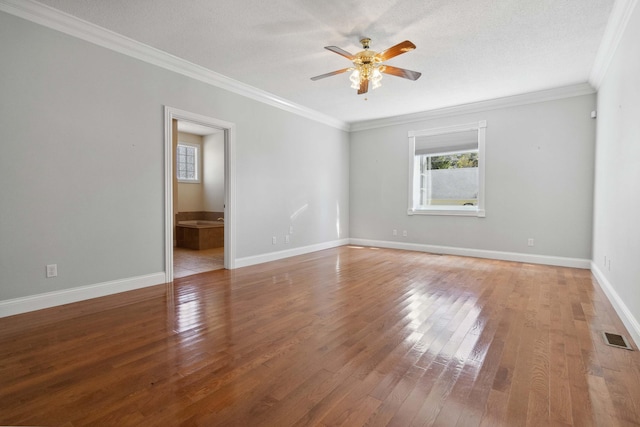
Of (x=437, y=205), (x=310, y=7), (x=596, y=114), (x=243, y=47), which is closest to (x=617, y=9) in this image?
(x=596, y=114)

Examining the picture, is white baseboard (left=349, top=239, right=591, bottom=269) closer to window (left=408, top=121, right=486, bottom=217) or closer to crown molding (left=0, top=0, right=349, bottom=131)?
window (left=408, top=121, right=486, bottom=217)

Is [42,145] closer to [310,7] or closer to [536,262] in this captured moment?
[310,7]

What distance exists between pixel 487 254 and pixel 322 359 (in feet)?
15.8

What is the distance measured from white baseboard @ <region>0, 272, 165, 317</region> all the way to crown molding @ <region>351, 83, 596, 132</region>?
5317mm

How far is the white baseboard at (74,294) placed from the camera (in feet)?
9.48

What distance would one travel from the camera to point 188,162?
8.85 metres

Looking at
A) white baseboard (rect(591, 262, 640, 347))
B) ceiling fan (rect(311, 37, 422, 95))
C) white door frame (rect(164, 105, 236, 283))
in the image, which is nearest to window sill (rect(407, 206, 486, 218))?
white baseboard (rect(591, 262, 640, 347))

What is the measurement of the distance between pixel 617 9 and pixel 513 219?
339cm

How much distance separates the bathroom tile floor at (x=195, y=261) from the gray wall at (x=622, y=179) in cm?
481

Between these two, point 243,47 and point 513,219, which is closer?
point 243,47

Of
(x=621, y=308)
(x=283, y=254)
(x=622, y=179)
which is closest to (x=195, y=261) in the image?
(x=283, y=254)

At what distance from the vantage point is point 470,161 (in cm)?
614

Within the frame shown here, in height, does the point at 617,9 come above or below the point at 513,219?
above

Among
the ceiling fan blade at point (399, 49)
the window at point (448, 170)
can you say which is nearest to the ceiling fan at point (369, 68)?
the ceiling fan blade at point (399, 49)
